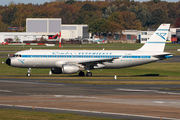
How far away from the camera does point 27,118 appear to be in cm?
2034

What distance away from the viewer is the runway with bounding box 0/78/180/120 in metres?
22.5

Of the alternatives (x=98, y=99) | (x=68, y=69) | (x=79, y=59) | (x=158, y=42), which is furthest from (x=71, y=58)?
(x=98, y=99)

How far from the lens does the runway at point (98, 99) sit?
2248 cm

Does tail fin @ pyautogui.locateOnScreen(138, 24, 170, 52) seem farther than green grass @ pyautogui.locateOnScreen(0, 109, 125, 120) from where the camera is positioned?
Yes

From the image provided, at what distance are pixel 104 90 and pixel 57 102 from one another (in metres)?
8.08

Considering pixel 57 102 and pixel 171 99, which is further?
pixel 171 99

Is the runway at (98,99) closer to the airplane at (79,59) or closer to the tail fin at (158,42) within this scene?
the airplane at (79,59)

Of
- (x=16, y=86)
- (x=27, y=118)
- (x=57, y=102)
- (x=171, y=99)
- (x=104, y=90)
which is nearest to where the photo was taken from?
(x=27, y=118)

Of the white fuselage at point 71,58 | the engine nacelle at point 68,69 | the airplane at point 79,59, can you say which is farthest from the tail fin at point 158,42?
the engine nacelle at point 68,69

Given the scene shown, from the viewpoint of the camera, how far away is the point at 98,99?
27.6 m

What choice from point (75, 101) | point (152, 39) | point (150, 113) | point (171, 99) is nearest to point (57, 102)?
point (75, 101)

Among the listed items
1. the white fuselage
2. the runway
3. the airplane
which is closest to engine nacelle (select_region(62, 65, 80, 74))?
the airplane

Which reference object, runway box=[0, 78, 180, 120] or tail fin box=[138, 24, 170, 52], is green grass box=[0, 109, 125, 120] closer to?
runway box=[0, 78, 180, 120]

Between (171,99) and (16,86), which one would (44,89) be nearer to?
(16,86)
